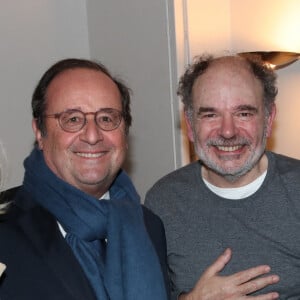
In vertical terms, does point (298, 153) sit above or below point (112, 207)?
below

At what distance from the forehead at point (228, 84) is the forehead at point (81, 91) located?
16.0 inches

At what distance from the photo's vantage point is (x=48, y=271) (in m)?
1.66

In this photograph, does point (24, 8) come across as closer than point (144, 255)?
No

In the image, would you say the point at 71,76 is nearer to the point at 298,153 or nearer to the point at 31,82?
the point at 31,82

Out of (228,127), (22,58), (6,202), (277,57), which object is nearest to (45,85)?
(6,202)

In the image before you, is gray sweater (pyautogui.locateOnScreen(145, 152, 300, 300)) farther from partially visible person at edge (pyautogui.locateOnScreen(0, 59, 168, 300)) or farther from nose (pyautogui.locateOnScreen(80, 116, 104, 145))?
nose (pyautogui.locateOnScreen(80, 116, 104, 145))

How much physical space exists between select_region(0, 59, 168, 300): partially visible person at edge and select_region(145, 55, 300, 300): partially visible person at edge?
23 centimetres

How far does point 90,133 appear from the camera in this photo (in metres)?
1.83

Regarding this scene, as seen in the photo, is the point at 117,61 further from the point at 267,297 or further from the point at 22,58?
the point at 267,297

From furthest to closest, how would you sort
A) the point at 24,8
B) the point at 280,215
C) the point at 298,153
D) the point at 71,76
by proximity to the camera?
the point at 298,153, the point at 24,8, the point at 280,215, the point at 71,76

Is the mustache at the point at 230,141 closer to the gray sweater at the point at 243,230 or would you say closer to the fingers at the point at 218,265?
the gray sweater at the point at 243,230

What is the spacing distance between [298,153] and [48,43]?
169 cm

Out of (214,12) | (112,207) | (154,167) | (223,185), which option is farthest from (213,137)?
(214,12)

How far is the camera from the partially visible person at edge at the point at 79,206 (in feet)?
5.57
